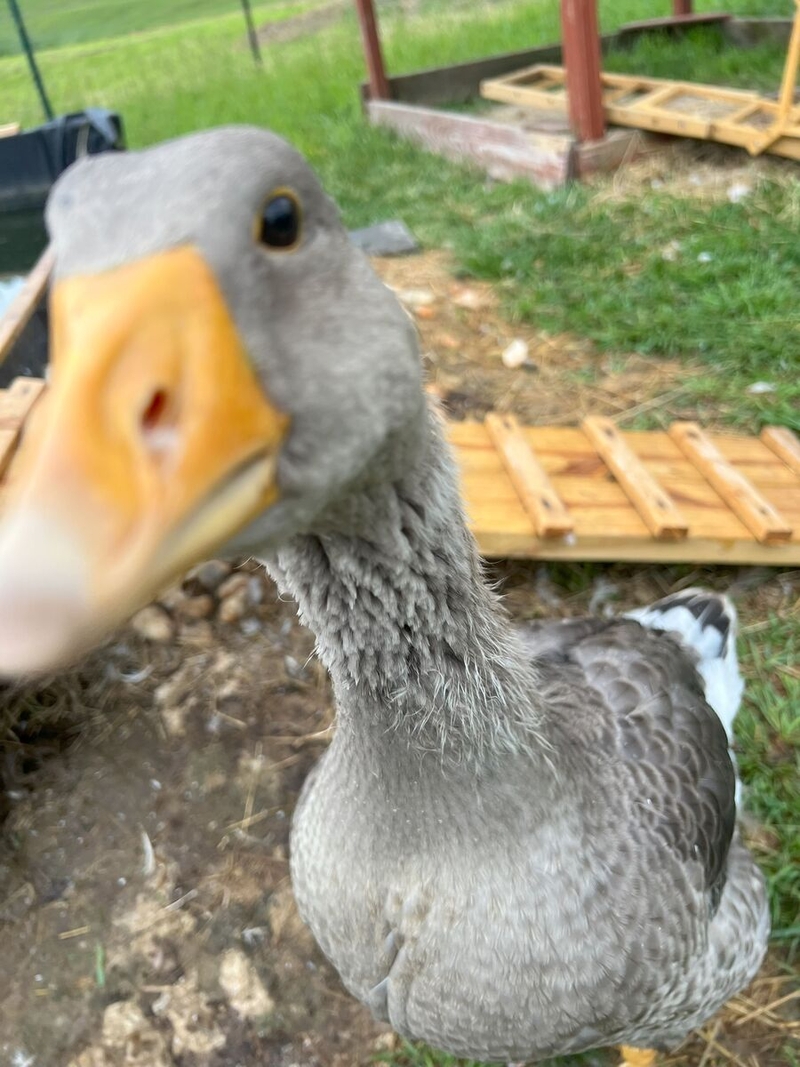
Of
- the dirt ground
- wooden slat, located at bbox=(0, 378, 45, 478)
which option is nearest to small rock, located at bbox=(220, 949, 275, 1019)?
the dirt ground

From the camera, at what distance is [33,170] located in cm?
460

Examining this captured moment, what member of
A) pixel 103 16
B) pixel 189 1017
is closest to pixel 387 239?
pixel 189 1017

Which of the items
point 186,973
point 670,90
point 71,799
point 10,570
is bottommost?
point 186,973

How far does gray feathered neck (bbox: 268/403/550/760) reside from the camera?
0.86 meters

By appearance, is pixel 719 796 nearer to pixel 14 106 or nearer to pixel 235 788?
pixel 235 788

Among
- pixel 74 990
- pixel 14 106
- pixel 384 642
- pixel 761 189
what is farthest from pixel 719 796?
pixel 14 106

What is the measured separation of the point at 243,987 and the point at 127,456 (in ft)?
5.76

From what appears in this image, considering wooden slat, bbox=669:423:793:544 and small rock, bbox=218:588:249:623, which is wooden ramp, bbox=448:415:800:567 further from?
small rock, bbox=218:588:249:623

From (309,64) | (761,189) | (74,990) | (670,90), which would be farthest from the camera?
(309,64)

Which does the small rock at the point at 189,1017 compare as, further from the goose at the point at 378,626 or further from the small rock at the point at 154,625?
the small rock at the point at 154,625

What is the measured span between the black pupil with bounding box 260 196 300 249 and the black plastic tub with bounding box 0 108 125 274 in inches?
171

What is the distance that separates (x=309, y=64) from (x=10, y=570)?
10201mm

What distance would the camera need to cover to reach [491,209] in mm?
4941

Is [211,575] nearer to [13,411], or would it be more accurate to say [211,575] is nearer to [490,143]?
[13,411]
